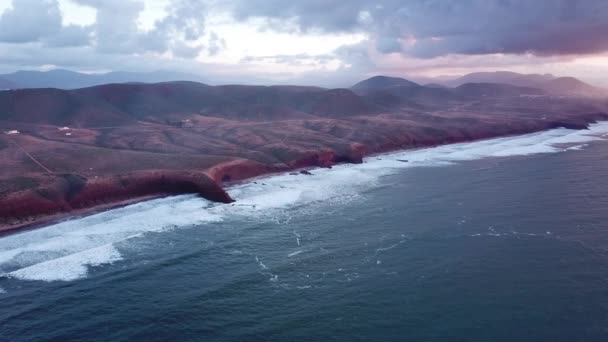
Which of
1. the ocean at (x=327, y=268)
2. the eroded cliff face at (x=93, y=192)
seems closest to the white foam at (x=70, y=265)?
the ocean at (x=327, y=268)

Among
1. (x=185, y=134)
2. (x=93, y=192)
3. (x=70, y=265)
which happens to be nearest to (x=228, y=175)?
(x=93, y=192)

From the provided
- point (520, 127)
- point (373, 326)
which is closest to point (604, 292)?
point (373, 326)

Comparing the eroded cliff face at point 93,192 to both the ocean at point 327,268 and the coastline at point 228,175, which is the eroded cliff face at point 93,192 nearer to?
the coastline at point 228,175

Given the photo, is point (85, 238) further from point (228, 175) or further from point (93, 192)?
point (228, 175)

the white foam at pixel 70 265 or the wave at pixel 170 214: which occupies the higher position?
the wave at pixel 170 214

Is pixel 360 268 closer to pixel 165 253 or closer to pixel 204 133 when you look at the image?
pixel 165 253
